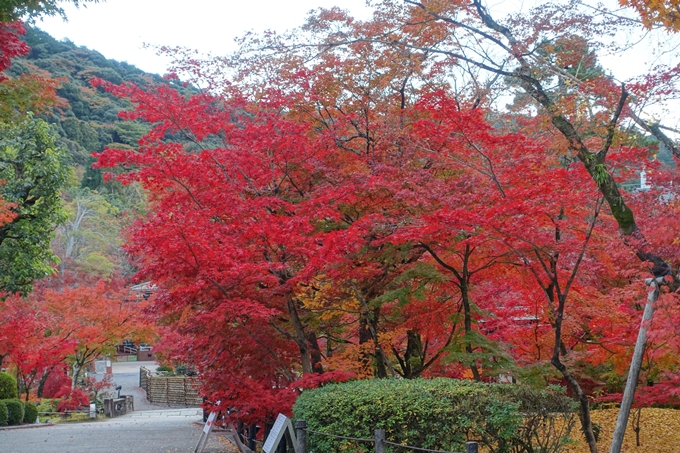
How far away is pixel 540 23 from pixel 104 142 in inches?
2294

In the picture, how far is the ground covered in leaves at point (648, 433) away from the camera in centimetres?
1116

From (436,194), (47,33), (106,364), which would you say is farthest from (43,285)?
(47,33)

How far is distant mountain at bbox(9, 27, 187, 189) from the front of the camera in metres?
55.8

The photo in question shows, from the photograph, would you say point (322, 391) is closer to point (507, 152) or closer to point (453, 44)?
point (507, 152)

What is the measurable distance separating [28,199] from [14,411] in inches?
287

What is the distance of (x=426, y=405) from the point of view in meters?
6.17

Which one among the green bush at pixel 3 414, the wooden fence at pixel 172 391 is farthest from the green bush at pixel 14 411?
the wooden fence at pixel 172 391

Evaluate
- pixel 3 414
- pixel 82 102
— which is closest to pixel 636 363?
pixel 3 414

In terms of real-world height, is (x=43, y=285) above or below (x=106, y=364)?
above

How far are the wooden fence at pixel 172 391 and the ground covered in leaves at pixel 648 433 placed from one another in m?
19.9

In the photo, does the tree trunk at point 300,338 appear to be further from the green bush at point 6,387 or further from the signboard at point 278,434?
the green bush at point 6,387

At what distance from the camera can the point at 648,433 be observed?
493 inches

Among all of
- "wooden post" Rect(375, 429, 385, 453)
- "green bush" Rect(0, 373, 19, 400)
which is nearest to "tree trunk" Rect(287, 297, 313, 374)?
"wooden post" Rect(375, 429, 385, 453)

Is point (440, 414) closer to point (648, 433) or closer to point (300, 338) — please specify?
point (300, 338)
